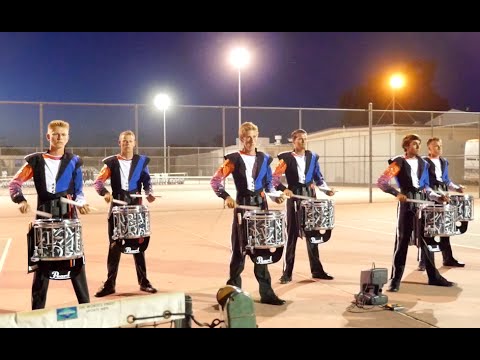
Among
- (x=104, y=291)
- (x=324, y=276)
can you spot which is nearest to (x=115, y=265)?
(x=104, y=291)

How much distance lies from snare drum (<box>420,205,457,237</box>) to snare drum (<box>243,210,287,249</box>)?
194 cm

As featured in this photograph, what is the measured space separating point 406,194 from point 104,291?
3.78m

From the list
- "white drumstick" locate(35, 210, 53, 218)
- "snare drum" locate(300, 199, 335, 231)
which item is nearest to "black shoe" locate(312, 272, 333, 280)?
"snare drum" locate(300, 199, 335, 231)

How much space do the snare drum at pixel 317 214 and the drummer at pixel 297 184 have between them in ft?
0.75

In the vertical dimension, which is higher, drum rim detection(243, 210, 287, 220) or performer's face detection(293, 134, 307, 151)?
performer's face detection(293, 134, 307, 151)

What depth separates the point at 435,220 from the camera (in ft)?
21.3

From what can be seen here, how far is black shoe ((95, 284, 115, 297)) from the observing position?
654cm

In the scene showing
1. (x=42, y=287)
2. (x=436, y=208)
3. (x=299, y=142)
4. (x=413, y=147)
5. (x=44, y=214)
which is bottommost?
(x=42, y=287)

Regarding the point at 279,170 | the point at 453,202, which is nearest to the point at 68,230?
the point at 279,170

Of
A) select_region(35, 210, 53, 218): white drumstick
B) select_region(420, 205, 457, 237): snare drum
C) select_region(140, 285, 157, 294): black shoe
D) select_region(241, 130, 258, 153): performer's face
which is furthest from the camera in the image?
select_region(140, 285, 157, 294): black shoe

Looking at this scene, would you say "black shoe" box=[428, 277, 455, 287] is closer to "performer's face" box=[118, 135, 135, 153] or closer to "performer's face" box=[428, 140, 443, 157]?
"performer's face" box=[428, 140, 443, 157]

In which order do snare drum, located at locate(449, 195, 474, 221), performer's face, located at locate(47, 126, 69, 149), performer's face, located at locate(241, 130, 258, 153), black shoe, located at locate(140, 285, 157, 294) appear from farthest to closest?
snare drum, located at locate(449, 195, 474, 221), black shoe, located at locate(140, 285, 157, 294), performer's face, located at locate(241, 130, 258, 153), performer's face, located at locate(47, 126, 69, 149)

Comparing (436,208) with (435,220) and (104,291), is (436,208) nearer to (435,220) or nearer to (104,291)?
(435,220)
